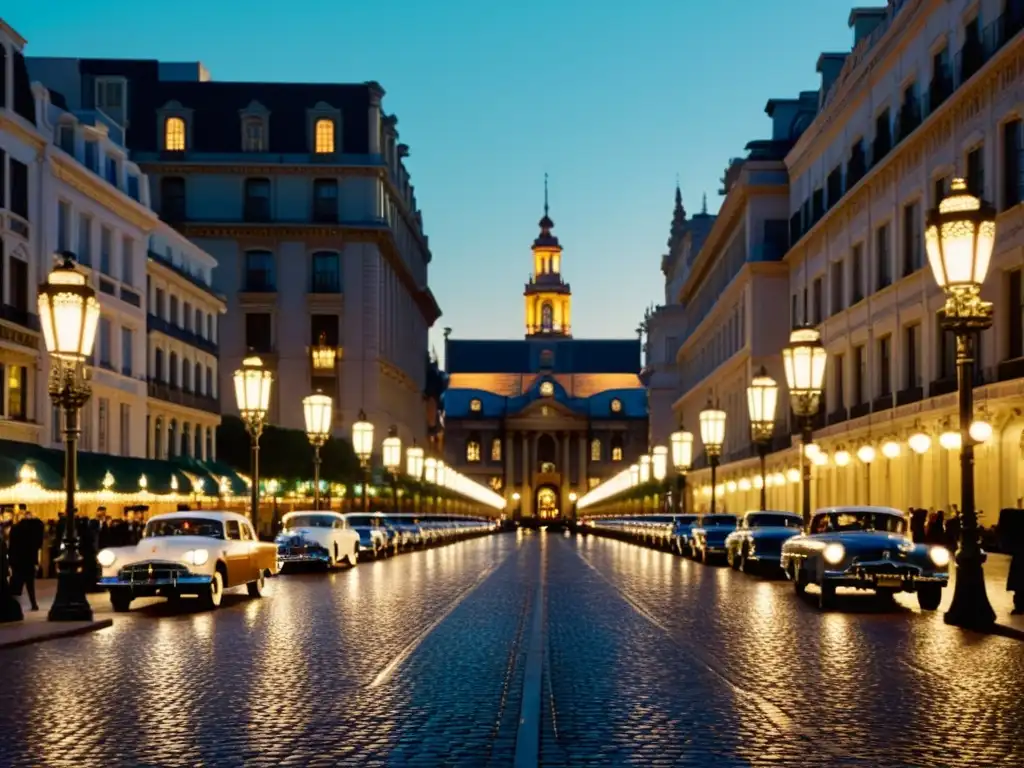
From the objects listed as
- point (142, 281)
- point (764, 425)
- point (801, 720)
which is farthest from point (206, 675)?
point (142, 281)

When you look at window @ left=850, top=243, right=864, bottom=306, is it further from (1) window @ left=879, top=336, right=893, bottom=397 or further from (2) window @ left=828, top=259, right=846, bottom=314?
(1) window @ left=879, top=336, right=893, bottom=397

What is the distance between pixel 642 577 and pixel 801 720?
2575cm

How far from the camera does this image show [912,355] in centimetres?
5031

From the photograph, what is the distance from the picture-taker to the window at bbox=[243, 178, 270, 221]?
313 feet

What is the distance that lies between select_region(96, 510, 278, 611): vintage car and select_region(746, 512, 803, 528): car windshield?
15144 millimetres

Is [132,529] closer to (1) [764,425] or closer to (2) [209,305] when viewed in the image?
(1) [764,425]

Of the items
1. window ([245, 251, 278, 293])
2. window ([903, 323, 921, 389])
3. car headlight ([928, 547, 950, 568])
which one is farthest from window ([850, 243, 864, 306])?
window ([245, 251, 278, 293])

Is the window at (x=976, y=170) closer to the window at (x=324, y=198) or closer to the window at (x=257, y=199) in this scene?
the window at (x=324, y=198)

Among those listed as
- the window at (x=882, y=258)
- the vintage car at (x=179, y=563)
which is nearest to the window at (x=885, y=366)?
the window at (x=882, y=258)

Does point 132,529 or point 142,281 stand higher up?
point 142,281

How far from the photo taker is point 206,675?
50.7 feet

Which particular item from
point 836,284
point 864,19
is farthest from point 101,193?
point 864,19

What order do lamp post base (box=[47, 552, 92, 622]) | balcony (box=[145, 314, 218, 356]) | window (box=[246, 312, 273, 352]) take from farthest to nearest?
window (box=[246, 312, 273, 352])
balcony (box=[145, 314, 218, 356])
lamp post base (box=[47, 552, 92, 622])

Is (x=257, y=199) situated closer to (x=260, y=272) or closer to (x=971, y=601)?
(x=260, y=272)
